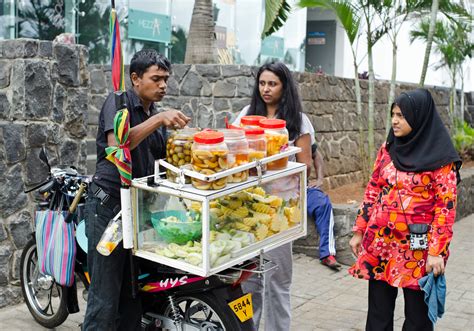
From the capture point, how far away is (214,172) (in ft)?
10.4

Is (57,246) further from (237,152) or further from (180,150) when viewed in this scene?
(237,152)

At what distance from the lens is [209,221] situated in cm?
320

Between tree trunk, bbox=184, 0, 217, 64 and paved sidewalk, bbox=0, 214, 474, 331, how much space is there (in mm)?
3097

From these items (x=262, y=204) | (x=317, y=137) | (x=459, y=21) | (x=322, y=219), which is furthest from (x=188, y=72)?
(x=262, y=204)

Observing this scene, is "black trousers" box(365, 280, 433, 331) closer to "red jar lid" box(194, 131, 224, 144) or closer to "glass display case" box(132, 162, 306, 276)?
"glass display case" box(132, 162, 306, 276)

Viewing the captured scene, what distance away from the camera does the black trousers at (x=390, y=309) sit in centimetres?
395

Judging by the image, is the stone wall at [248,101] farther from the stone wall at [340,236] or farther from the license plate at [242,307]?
the license plate at [242,307]

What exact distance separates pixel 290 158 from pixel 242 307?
3.54 feet

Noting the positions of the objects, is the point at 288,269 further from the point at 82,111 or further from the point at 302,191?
the point at 82,111

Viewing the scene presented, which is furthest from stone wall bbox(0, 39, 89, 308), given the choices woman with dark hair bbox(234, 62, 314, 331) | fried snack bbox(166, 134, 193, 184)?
fried snack bbox(166, 134, 193, 184)

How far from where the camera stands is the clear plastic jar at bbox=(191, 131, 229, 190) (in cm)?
317

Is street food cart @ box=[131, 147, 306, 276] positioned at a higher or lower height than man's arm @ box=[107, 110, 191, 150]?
lower

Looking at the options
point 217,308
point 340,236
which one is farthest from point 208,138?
point 340,236

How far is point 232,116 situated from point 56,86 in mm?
3194
